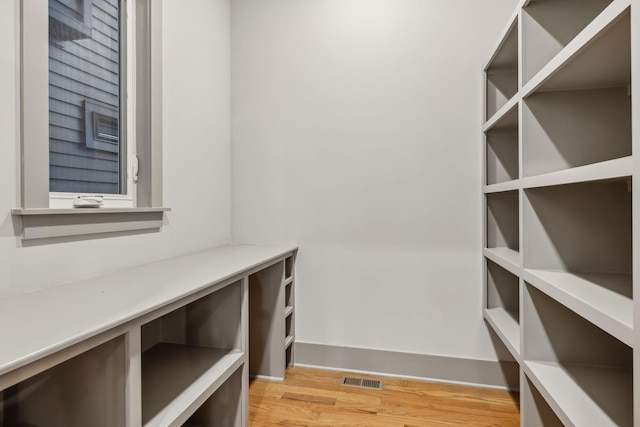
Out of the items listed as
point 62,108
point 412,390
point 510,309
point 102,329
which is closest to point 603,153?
point 510,309

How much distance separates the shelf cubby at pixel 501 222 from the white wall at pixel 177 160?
156 centimetres

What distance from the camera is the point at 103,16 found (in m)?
1.53

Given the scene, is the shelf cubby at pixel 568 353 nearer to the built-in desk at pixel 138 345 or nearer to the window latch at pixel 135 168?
the built-in desk at pixel 138 345

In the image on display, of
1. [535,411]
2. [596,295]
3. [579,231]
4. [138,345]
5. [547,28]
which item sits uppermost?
[547,28]

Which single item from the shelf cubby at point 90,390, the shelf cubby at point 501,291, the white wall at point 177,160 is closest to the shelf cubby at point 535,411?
the shelf cubby at point 501,291

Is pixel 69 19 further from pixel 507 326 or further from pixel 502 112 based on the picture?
pixel 507 326

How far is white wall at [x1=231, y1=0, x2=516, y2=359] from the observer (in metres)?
2.01

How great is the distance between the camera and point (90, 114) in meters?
1.45

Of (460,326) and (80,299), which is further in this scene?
(460,326)

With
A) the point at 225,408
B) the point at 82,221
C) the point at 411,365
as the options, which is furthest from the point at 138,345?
the point at 411,365

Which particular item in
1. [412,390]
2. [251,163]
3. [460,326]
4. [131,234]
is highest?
[251,163]

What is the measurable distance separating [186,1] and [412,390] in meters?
2.39

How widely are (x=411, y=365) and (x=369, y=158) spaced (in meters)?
1.23

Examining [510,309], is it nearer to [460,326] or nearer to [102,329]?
[460,326]
